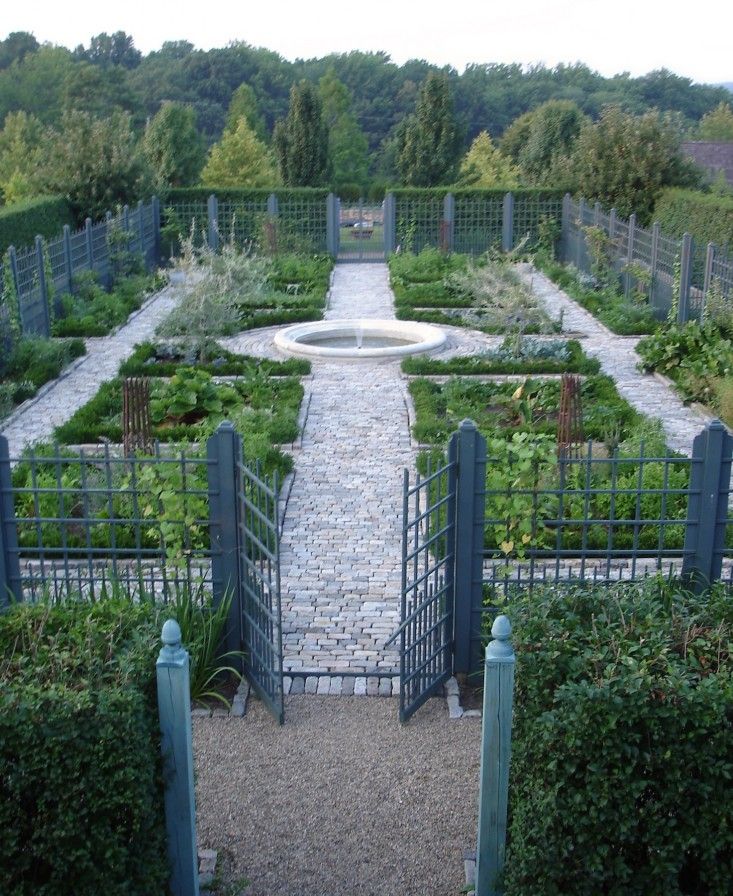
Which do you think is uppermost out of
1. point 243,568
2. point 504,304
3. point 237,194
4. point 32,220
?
point 237,194

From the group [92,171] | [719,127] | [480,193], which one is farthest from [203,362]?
[719,127]

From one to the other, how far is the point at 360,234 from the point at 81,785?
21832mm

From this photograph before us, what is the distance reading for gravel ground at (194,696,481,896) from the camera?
419cm

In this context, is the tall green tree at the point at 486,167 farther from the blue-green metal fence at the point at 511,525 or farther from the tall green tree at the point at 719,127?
the blue-green metal fence at the point at 511,525

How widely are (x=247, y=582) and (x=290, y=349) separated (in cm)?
844

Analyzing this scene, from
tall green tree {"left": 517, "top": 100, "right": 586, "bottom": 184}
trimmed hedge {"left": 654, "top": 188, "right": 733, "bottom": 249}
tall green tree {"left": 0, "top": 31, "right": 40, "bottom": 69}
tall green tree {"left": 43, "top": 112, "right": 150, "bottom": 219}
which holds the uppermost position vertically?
tall green tree {"left": 0, "top": 31, "right": 40, "bottom": 69}

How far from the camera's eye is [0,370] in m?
12.6

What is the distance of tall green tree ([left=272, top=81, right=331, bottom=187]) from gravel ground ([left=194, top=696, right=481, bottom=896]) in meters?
25.3

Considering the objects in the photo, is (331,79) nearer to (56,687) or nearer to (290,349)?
(290,349)

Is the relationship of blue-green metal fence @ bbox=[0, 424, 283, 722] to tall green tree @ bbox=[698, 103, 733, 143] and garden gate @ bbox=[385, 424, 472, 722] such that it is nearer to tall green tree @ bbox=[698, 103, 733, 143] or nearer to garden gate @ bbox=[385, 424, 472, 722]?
garden gate @ bbox=[385, 424, 472, 722]

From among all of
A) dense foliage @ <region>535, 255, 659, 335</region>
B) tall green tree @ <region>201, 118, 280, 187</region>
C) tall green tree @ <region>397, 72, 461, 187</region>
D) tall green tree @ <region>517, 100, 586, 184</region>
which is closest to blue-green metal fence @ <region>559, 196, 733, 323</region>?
dense foliage @ <region>535, 255, 659, 335</region>

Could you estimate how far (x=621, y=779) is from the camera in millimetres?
3352

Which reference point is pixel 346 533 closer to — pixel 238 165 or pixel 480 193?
pixel 480 193

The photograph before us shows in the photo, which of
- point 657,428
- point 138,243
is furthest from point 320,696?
point 138,243
